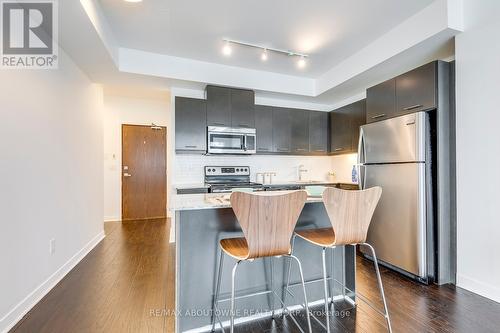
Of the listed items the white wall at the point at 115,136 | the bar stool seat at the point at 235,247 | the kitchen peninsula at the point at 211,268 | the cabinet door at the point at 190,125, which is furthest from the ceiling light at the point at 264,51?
the white wall at the point at 115,136

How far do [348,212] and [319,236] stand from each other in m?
0.32

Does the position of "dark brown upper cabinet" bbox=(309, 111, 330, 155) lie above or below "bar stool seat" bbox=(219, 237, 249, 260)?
above

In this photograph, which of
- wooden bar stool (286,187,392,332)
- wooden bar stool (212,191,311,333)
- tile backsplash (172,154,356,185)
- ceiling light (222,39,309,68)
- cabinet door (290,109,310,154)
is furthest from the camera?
cabinet door (290,109,310,154)

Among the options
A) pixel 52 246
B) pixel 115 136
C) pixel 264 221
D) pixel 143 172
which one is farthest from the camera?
pixel 143 172

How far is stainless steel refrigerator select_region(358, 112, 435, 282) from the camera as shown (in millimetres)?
2352

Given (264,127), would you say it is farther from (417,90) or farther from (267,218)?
(267,218)

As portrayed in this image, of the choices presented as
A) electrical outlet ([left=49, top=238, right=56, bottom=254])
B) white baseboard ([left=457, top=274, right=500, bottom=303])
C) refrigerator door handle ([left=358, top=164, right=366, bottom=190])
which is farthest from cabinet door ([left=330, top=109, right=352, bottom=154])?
electrical outlet ([left=49, top=238, right=56, bottom=254])

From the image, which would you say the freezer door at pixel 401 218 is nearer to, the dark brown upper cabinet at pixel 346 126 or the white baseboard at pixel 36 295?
the dark brown upper cabinet at pixel 346 126

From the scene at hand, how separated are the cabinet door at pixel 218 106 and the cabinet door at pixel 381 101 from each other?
2.00m

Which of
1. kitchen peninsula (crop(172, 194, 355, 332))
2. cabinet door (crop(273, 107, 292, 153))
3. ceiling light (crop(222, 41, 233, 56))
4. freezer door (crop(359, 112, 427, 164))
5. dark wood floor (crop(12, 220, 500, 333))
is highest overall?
ceiling light (crop(222, 41, 233, 56))

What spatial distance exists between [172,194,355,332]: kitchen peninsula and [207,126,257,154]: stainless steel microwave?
1.96 m

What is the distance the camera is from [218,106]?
3.62 m

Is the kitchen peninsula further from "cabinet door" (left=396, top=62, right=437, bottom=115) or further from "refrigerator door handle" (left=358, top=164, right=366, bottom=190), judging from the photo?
"cabinet door" (left=396, top=62, right=437, bottom=115)

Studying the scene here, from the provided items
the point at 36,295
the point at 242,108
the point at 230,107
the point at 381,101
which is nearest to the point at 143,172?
the point at 230,107
